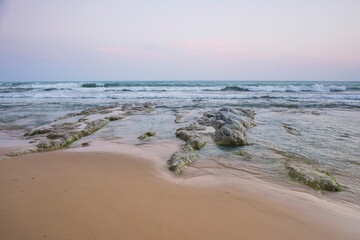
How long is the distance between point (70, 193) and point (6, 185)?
3.35 ft

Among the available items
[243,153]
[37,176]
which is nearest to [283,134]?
[243,153]

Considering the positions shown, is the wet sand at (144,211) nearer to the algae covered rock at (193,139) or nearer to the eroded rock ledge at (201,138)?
the eroded rock ledge at (201,138)

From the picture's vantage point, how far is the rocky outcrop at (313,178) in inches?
112

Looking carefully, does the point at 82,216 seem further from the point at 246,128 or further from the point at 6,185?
the point at 246,128

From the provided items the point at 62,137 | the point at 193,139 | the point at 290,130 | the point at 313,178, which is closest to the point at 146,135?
the point at 193,139

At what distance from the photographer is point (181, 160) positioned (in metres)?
3.61

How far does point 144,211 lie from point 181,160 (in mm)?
1560

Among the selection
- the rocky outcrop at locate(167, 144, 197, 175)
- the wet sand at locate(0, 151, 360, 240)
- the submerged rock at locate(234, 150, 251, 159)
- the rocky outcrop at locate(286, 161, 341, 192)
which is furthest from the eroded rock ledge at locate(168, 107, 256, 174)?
the rocky outcrop at locate(286, 161, 341, 192)

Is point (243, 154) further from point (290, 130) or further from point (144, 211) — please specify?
point (290, 130)

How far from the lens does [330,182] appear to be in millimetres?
2883

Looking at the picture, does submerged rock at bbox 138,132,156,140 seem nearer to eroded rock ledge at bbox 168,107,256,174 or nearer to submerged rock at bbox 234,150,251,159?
eroded rock ledge at bbox 168,107,256,174

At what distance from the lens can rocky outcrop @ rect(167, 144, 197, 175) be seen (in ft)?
11.0

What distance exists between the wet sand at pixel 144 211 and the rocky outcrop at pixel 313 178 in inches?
23.9

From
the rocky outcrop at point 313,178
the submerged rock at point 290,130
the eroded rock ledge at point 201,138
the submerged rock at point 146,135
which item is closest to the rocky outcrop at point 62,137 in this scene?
the submerged rock at point 146,135
